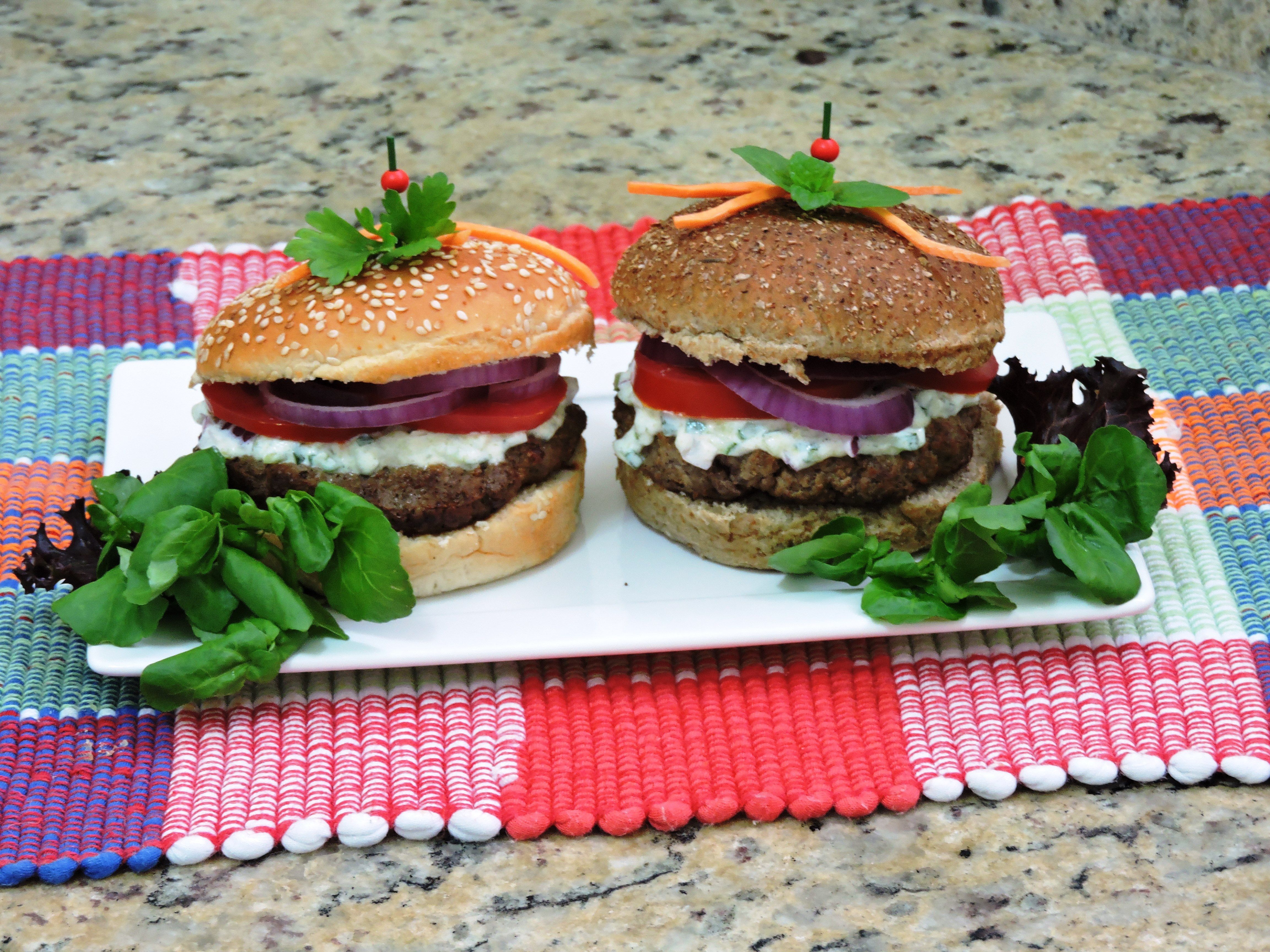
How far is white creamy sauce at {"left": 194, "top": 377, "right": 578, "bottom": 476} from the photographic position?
10.3ft

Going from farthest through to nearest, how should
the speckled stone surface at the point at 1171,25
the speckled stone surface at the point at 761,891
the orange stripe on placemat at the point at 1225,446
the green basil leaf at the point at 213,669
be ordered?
the speckled stone surface at the point at 1171,25, the orange stripe on placemat at the point at 1225,446, the green basil leaf at the point at 213,669, the speckled stone surface at the point at 761,891

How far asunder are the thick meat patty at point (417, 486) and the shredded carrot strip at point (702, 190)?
0.71m

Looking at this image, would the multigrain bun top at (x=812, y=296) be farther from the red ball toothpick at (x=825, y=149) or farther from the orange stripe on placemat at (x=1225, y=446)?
the orange stripe on placemat at (x=1225, y=446)

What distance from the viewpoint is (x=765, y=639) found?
292cm

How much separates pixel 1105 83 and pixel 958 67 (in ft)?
2.16

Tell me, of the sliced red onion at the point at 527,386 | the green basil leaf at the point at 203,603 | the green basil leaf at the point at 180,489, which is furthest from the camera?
the sliced red onion at the point at 527,386

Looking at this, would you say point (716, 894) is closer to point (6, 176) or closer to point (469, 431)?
point (469, 431)

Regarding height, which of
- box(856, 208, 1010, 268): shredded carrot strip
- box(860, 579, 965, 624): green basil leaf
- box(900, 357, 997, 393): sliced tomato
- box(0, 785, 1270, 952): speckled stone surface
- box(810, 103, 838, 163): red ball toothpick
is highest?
box(810, 103, 838, 163): red ball toothpick

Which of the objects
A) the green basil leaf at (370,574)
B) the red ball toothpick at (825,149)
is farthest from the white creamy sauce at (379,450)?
the red ball toothpick at (825,149)

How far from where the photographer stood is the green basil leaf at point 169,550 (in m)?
2.82

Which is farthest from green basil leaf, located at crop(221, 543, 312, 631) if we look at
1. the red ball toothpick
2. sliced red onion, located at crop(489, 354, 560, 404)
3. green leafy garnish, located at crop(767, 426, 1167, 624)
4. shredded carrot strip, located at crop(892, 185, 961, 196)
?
shredded carrot strip, located at crop(892, 185, 961, 196)

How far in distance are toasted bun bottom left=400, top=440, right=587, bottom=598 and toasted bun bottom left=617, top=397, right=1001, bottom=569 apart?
0.24 metres

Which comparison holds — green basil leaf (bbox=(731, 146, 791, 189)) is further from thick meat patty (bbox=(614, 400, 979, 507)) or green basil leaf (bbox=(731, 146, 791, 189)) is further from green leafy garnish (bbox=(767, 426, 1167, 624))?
green leafy garnish (bbox=(767, 426, 1167, 624))

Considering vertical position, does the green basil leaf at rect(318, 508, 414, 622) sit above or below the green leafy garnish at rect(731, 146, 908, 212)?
below
